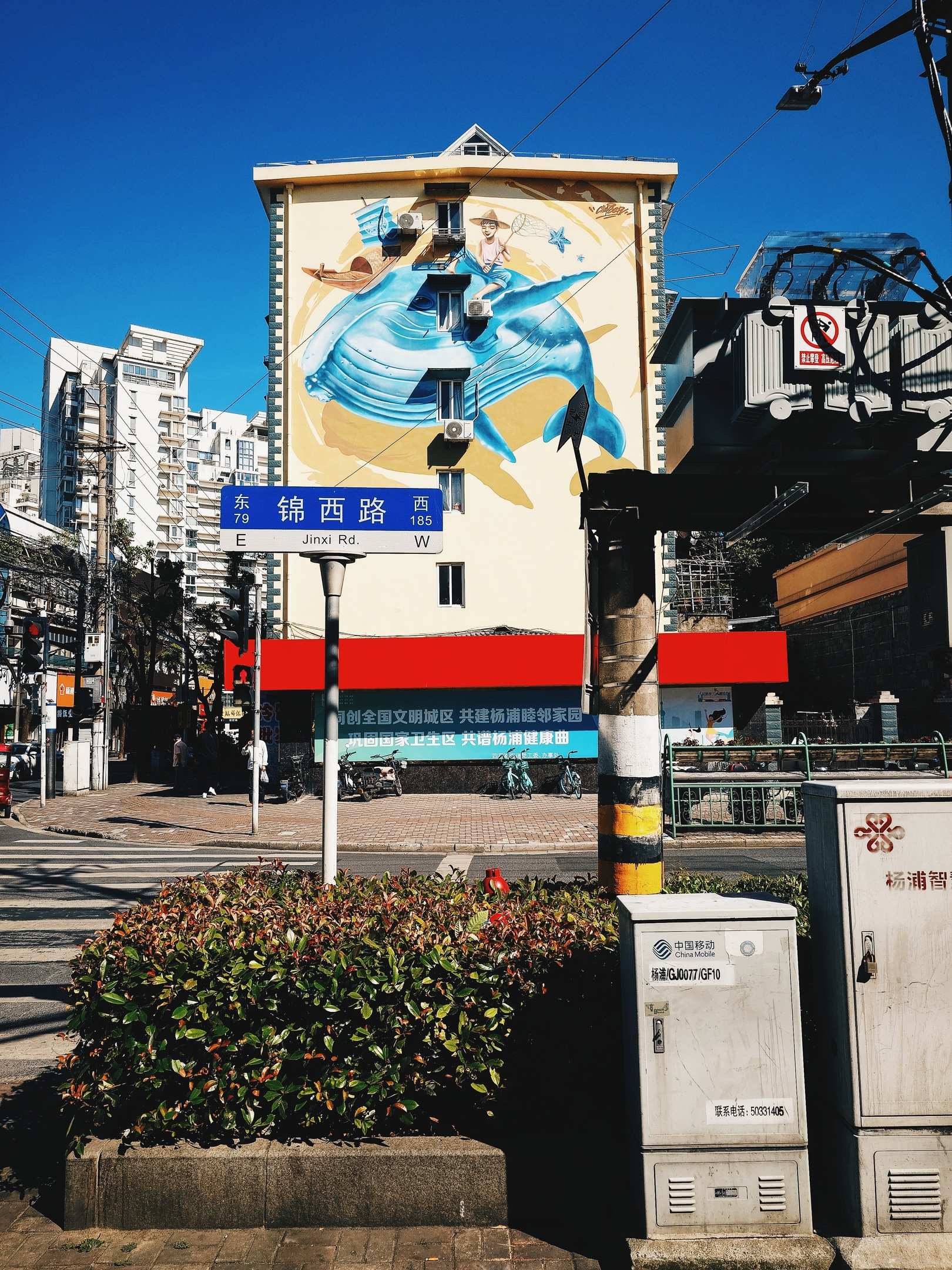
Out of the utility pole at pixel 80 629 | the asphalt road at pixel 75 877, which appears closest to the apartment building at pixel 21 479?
the utility pole at pixel 80 629

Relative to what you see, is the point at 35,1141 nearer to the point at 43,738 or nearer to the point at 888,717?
the point at 43,738

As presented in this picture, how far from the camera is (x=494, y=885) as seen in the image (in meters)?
4.88

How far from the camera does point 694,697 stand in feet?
82.0

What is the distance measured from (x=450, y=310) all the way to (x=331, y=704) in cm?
2465

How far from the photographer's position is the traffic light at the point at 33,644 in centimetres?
2086

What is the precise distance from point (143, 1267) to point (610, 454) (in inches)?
1026

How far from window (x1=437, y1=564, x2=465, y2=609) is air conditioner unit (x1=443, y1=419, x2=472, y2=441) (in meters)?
3.64

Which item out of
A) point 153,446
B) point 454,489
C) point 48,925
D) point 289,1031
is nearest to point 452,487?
point 454,489

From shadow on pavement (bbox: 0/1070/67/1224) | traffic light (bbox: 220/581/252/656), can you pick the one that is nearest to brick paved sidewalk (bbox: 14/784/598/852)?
traffic light (bbox: 220/581/252/656)

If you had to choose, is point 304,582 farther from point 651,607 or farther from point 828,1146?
point 828,1146

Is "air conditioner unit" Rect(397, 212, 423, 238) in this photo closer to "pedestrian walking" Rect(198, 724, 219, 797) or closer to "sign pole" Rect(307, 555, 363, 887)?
"pedestrian walking" Rect(198, 724, 219, 797)

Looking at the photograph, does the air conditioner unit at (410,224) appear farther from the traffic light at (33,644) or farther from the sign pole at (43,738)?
the sign pole at (43,738)

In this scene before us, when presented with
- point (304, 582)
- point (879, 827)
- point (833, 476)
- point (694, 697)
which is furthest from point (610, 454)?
point (879, 827)

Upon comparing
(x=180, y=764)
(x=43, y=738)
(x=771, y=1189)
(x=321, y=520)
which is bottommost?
(x=771, y=1189)
